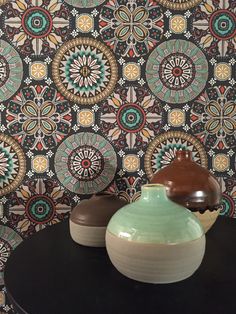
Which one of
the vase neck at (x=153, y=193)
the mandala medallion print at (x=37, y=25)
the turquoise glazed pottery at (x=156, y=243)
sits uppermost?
→ the mandala medallion print at (x=37, y=25)

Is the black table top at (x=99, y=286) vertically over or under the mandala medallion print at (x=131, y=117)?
under

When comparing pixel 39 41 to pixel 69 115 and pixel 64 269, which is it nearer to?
pixel 69 115

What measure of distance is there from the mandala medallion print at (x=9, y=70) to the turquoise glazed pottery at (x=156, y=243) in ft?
2.69

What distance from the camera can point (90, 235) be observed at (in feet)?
3.18

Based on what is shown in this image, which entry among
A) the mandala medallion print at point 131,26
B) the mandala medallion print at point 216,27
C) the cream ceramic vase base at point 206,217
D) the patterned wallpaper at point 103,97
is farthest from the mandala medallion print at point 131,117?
the cream ceramic vase base at point 206,217

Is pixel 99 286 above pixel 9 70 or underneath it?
underneath

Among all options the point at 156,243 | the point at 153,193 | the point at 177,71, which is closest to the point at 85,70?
the point at 177,71

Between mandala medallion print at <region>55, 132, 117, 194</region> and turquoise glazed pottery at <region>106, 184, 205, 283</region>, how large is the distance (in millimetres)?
666

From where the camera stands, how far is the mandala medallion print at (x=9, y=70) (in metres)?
1.38

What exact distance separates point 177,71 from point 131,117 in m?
0.25

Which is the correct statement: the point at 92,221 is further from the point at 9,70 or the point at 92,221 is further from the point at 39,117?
the point at 9,70

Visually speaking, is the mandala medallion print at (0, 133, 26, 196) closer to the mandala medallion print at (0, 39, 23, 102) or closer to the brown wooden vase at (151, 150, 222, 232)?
the mandala medallion print at (0, 39, 23, 102)

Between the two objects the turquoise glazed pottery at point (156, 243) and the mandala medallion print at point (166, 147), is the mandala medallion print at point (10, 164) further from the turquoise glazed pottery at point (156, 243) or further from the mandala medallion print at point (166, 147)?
the turquoise glazed pottery at point (156, 243)

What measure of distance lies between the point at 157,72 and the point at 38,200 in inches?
26.1
